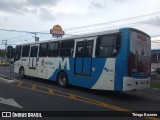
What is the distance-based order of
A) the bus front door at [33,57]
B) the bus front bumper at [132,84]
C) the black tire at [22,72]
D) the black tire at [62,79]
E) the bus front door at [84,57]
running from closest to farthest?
A: the bus front bumper at [132,84] < the bus front door at [84,57] < the black tire at [62,79] < the bus front door at [33,57] < the black tire at [22,72]

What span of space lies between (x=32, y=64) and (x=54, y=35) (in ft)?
79.6

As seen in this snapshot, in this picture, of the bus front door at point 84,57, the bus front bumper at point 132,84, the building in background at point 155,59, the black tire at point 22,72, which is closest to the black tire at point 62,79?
the bus front door at point 84,57

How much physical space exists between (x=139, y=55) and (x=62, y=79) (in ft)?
19.1

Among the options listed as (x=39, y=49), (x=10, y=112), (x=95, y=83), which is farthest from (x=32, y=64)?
(x=10, y=112)

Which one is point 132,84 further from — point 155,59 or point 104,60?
point 155,59

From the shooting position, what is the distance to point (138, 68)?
530 inches

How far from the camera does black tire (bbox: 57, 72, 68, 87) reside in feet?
56.3

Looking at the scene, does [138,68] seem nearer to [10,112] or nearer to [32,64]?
[10,112]

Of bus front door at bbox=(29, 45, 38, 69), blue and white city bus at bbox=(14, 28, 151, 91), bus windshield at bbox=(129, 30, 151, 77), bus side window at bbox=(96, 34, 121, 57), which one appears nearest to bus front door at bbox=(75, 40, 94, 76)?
blue and white city bus at bbox=(14, 28, 151, 91)

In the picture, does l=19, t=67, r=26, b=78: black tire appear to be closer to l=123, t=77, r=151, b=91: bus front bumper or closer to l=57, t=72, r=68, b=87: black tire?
l=57, t=72, r=68, b=87: black tire

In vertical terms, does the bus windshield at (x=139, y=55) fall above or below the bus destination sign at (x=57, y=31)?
below

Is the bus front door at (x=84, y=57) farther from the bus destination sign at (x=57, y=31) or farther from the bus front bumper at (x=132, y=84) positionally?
the bus destination sign at (x=57, y=31)

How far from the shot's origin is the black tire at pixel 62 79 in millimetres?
17152

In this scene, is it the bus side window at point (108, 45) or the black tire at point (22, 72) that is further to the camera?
the black tire at point (22, 72)
